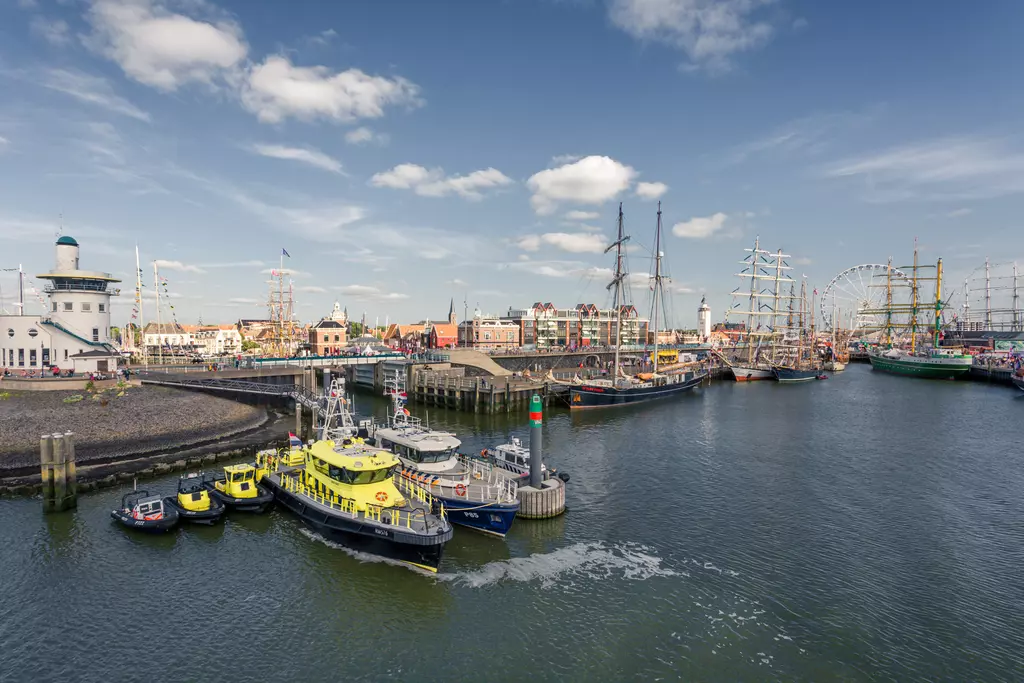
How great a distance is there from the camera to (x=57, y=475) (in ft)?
108

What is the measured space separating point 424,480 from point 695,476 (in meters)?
24.6

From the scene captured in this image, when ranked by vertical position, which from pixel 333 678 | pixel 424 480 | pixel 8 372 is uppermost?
pixel 8 372

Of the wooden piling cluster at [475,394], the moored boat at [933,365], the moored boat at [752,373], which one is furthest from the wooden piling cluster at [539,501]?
the moored boat at [933,365]

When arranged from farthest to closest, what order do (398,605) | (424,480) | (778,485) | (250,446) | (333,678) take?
1. (250,446)
2. (778,485)
3. (424,480)
4. (398,605)
5. (333,678)

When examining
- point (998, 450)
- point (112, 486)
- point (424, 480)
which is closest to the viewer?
point (424, 480)

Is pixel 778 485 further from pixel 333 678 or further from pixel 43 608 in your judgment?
pixel 43 608

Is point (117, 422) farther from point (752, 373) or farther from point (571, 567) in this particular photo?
point (752, 373)

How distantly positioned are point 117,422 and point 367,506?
1452 inches

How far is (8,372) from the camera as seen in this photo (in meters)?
63.9

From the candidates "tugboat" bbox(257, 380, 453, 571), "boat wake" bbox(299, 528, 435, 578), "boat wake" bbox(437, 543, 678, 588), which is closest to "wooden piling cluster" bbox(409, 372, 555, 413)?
"tugboat" bbox(257, 380, 453, 571)

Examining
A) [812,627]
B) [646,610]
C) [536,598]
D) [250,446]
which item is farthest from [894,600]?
[250,446]

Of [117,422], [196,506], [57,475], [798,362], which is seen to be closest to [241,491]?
[196,506]

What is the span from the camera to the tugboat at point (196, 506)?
31344 mm

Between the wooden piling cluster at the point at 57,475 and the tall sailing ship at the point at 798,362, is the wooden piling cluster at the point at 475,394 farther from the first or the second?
the tall sailing ship at the point at 798,362
